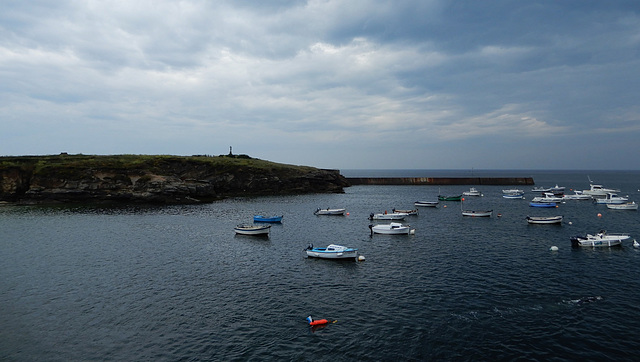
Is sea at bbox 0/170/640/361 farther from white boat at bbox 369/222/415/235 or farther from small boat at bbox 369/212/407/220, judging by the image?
small boat at bbox 369/212/407/220

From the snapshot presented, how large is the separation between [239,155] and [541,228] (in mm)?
152360

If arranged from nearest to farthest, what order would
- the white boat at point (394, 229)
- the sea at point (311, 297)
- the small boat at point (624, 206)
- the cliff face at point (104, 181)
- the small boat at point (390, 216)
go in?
the sea at point (311, 297) → the white boat at point (394, 229) → the small boat at point (390, 216) → the small boat at point (624, 206) → the cliff face at point (104, 181)

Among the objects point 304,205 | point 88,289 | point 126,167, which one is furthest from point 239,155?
point 88,289

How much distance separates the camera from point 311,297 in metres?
36.3

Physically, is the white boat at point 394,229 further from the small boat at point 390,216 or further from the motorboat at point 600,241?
the motorboat at point 600,241

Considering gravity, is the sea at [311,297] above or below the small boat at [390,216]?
below

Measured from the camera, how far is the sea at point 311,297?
2662 centimetres

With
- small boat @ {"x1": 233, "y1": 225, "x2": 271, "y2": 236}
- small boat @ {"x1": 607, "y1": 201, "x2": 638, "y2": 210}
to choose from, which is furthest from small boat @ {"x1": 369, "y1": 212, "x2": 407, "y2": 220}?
small boat @ {"x1": 607, "y1": 201, "x2": 638, "y2": 210}

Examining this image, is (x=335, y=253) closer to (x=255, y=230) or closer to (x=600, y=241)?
(x=255, y=230)

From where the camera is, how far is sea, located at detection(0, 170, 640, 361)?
26.6 meters

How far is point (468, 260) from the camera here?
49.0 meters

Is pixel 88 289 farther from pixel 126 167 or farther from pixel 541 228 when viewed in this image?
pixel 126 167

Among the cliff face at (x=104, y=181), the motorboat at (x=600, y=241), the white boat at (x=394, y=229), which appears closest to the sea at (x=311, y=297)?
the white boat at (x=394, y=229)

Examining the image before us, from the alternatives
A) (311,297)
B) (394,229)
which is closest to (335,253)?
(311,297)
